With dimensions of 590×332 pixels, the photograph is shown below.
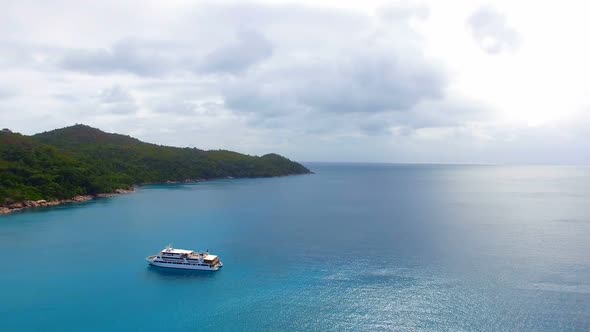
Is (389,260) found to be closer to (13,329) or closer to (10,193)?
(13,329)

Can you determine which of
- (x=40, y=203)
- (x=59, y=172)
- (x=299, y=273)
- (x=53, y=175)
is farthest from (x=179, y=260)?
(x=59, y=172)

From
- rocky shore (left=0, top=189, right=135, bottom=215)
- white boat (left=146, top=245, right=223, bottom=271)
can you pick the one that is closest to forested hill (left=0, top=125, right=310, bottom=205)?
rocky shore (left=0, top=189, right=135, bottom=215)

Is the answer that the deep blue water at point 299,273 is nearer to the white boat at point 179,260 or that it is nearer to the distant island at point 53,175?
the white boat at point 179,260

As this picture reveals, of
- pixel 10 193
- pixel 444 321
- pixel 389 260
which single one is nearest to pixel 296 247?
pixel 389 260

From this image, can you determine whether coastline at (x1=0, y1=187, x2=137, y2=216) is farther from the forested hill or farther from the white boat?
the white boat

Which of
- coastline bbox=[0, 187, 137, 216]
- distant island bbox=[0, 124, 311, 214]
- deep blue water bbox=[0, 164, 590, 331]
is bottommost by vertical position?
deep blue water bbox=[0, 164, 590, 331]

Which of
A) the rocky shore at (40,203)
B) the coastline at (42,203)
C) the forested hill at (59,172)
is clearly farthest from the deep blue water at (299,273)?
the forested hill at (59,172)

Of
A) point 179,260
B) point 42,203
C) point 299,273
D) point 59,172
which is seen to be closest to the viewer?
point 299,273

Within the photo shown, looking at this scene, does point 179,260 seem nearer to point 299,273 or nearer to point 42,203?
point 299,273
